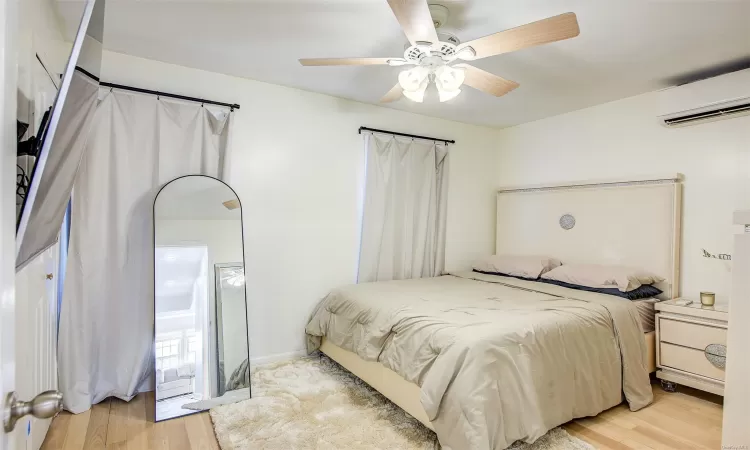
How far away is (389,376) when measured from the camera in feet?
7.77

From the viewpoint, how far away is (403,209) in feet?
12.6

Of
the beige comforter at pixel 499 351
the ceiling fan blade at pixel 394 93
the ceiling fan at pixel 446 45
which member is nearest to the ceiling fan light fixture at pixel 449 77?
the ceiling fan at pixel 446 45

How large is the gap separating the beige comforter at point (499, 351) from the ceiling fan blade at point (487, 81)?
1.36m

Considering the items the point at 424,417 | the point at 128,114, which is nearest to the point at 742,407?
the point at 424,417

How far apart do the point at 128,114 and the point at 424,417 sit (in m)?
2.71

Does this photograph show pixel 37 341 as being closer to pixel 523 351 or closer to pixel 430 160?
pixel 523 351

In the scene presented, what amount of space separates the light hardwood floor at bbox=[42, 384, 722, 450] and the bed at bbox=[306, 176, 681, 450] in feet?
0.35

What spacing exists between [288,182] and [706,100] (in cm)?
330

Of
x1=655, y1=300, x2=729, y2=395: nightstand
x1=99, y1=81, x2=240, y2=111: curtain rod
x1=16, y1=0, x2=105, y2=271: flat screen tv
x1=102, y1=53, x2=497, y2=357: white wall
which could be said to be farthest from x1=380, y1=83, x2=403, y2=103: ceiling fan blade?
x1=655, y1=300, x2=729, y2=395: nightstand

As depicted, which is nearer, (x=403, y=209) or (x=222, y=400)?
(x=222, y=400)

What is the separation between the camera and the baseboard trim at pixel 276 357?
313cm

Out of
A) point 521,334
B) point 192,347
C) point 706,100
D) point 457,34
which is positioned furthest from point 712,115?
point 192,347

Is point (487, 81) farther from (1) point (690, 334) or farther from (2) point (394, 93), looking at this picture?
(1) point (690, 334)

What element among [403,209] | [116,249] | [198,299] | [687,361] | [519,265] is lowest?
[687,361]
